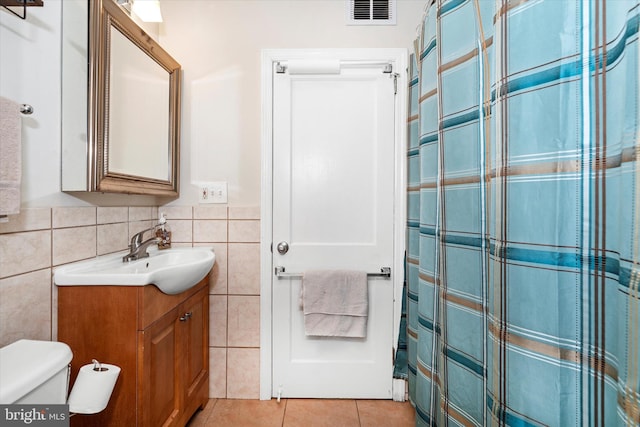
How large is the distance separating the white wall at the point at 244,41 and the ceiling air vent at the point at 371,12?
0.04m

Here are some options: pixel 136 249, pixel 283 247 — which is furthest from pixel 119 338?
pixel 283 247

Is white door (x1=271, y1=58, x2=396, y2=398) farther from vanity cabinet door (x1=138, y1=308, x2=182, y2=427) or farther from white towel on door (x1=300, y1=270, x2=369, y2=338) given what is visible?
vanity cabinet door (x1=138, y1=308, x2=182, y2=427)

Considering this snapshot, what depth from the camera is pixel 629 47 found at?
0.49 meters

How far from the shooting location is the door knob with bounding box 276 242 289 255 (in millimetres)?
1854

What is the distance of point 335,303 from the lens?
1.80 meters

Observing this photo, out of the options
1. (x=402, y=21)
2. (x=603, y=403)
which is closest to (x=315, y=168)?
(x=402, y=21)

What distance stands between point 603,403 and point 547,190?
380mm

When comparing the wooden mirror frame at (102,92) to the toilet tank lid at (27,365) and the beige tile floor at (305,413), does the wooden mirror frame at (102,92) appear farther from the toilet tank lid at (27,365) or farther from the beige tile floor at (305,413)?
the beige tile floor at (305,413)

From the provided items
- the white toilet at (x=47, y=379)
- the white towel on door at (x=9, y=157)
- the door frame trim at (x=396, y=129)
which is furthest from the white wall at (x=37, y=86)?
the door frame trim at (x=396, y=129)

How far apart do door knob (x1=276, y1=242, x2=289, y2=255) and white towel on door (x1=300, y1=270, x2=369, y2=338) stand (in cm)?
18

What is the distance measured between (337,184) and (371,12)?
1029 millimetres

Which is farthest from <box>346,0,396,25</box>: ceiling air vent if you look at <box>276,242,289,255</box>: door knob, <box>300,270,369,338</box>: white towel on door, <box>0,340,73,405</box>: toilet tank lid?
<box>0,340,73,405</box>: toilet tank lid

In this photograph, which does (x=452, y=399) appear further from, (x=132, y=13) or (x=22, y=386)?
(x=132, y=13)

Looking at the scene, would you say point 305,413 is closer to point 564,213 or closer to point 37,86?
point 564,213
